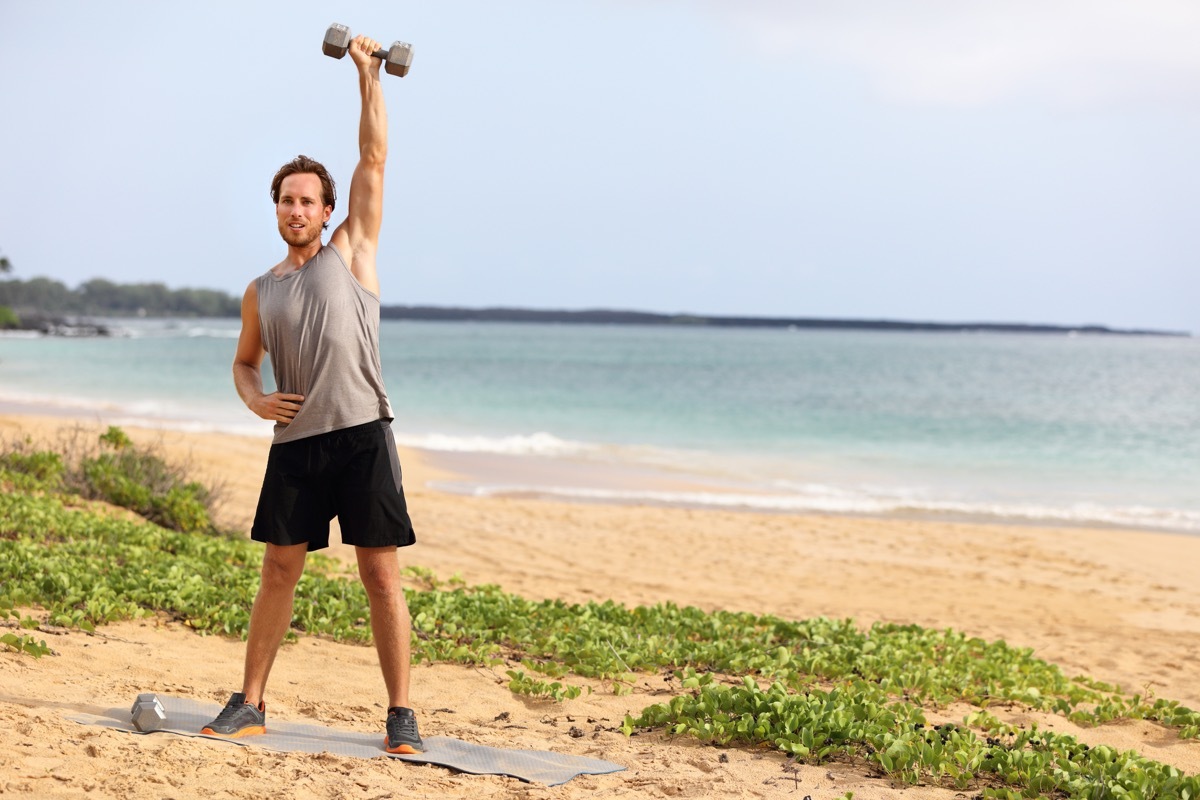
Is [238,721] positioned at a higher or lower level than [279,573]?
lower

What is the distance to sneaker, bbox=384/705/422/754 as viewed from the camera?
13.5 ft

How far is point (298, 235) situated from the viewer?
13.6ft

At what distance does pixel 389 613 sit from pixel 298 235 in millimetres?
1479

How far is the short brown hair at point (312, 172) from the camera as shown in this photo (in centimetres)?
419

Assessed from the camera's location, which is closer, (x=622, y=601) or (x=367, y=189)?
(x=367, y=189)

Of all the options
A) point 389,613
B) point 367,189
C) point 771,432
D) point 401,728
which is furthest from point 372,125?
point 771,432

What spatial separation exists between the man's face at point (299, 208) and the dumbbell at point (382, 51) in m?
0.56

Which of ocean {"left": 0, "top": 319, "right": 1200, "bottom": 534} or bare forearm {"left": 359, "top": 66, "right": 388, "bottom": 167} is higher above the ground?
bare forearm {"left": 359, "top": 66, "right": 388, "bottom": 167}

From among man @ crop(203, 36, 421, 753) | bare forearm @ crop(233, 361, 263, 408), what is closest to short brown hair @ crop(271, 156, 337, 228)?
man @ crop(203, 36, 421, 753)

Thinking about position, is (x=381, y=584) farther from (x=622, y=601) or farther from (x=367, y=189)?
(x=622, y=601)

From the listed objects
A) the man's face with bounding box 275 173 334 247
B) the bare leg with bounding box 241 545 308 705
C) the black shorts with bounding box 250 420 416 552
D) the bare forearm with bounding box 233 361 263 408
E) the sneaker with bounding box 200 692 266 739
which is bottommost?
the sneaker with bounding box 200 692 266 739

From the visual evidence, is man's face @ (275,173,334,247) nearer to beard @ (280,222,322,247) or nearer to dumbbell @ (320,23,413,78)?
beard @ (280,222,322,247)

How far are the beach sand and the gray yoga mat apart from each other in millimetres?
78

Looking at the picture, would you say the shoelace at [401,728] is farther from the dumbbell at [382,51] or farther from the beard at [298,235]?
the dumbbell at [382,51]
